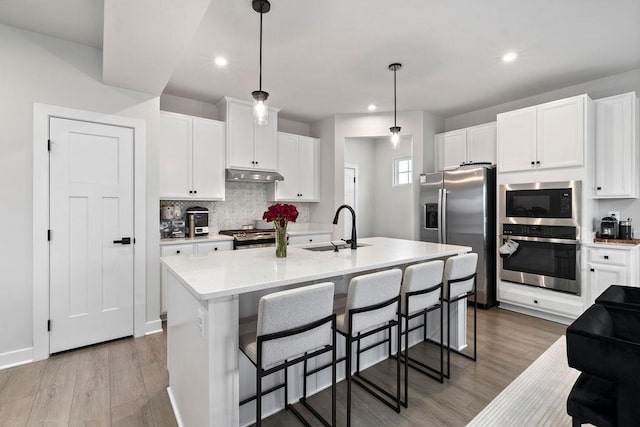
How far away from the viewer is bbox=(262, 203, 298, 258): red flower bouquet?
205 cm

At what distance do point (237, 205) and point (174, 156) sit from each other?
1147 millimetres

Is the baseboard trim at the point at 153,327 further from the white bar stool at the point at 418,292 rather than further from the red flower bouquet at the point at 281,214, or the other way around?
the white bar stool at the point at 418,292

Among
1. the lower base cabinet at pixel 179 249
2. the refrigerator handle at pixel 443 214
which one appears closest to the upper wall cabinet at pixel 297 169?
the lower base cabinet at pixel 179 249

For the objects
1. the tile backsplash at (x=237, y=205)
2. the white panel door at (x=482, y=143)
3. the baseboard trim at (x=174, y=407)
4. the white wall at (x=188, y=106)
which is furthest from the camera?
the tile backsplash at (x=237, y=205)

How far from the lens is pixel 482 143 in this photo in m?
4.25

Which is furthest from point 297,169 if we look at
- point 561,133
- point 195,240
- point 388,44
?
point 561,133

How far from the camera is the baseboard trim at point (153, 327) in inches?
123

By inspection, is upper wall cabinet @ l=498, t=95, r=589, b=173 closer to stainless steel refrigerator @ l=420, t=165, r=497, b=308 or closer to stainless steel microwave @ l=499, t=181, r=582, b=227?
stainless steel microwave @ l=499, t=181, r=582, b=227

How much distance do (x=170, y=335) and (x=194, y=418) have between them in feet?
2.27

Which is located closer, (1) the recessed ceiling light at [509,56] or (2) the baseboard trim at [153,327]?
(1) the recessed ceiling light at [509,56]

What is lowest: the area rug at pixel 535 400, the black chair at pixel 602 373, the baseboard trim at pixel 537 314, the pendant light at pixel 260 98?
the area rug at pixel 535 400

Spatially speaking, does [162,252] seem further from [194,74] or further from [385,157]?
[385,157]

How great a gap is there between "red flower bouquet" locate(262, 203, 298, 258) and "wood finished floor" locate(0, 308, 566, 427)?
3.40 ft

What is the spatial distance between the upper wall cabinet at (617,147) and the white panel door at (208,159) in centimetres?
438
